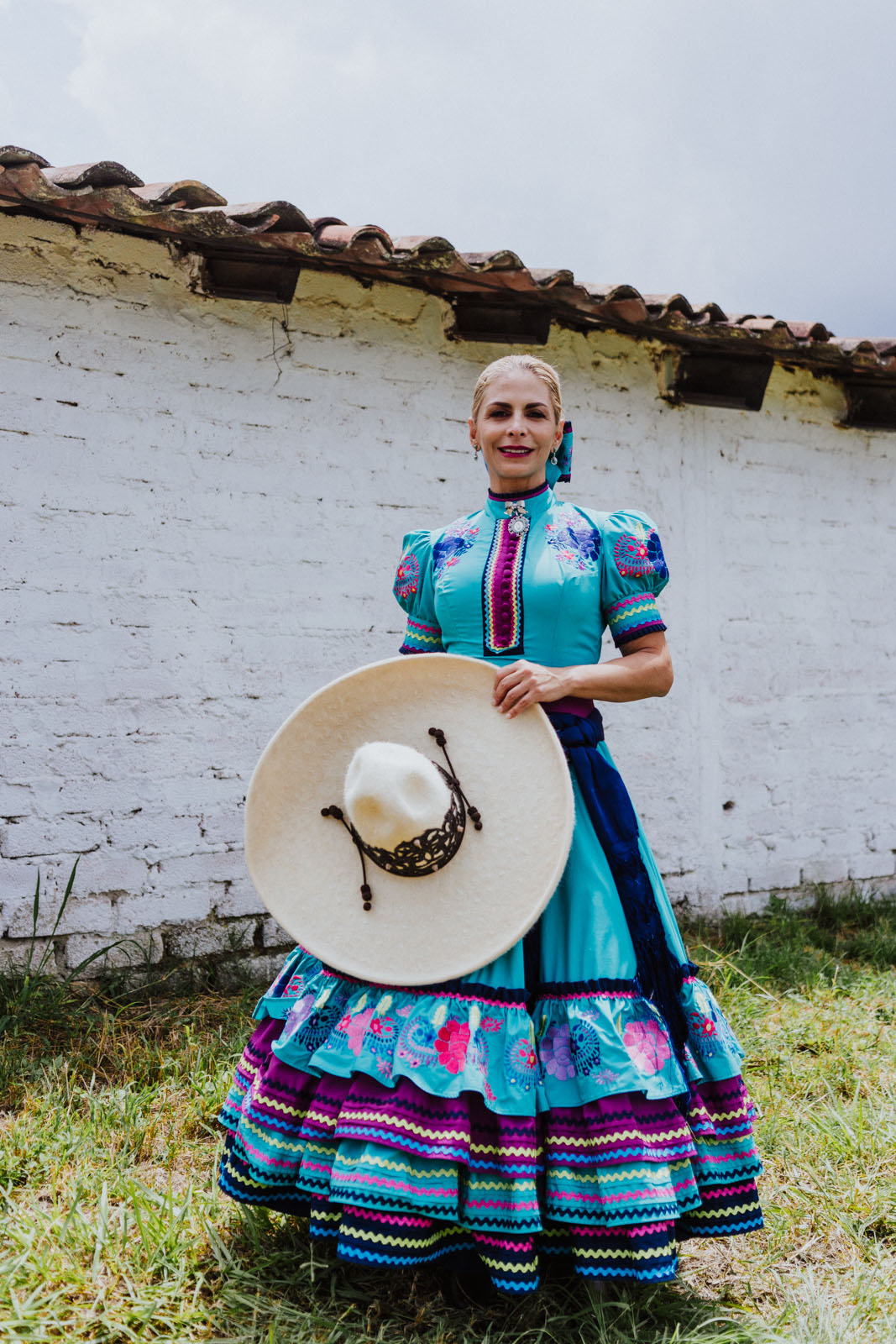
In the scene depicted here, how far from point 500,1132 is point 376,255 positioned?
284 centimetres

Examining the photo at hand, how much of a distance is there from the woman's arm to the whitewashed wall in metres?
1.96

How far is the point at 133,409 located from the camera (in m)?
3.56

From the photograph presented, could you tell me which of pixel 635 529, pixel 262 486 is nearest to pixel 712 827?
pixel 262 486

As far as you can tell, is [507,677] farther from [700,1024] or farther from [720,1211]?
[720,1211]

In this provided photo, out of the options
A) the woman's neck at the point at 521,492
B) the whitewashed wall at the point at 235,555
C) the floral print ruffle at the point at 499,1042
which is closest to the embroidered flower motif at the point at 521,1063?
the floral print ruffle at the point at 499,1042

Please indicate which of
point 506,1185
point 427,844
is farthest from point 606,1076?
point 427,844

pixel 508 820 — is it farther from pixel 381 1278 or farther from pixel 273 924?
pixel 273 924

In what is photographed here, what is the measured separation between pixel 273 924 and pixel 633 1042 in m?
2.17

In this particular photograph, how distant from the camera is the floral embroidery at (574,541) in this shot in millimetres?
2059

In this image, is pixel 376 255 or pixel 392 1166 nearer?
pixel 392 1166

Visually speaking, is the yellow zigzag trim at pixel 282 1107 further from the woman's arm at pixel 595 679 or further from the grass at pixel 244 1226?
the woman's arm at pixel 595 679

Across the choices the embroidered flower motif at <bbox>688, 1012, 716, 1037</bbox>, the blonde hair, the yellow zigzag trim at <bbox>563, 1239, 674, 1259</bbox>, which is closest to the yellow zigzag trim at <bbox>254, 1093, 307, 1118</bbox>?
the yellow zigzag trim at <bbox>563, 1239, 674, 1259</bbox>

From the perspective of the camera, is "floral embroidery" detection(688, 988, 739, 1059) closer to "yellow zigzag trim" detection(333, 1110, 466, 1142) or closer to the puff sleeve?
"yellow zigzag trim" detection(333, 1110, 466, 1142)

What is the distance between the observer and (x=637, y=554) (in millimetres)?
2062
